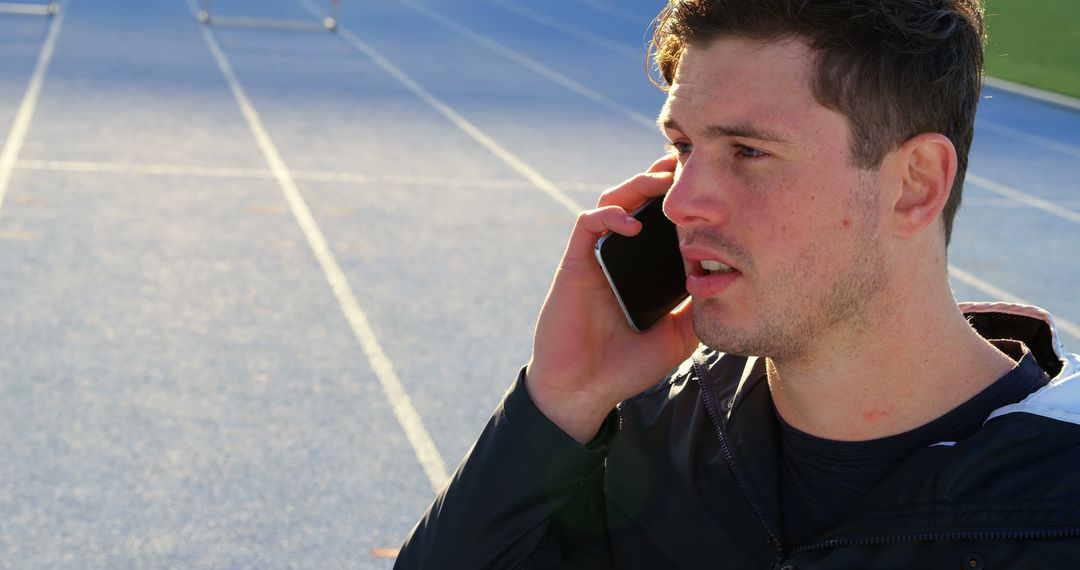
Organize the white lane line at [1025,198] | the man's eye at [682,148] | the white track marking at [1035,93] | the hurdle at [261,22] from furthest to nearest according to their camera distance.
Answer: the hurdle at [261,22]
the white track marking at [1035,93]
the white lane line at [1025,198]
the man's eye at [682,148]

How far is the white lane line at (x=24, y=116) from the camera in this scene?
8391mm

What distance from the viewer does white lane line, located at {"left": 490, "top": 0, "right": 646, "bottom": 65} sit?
1838 cm

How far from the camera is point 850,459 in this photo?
84.1 inches

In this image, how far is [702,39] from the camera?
218 centimetres

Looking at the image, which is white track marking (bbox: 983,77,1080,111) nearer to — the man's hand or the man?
the man's hand

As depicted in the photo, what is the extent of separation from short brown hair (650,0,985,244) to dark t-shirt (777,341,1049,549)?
0.33 m

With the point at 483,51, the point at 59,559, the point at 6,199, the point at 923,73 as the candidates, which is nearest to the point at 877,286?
the point at 923,73

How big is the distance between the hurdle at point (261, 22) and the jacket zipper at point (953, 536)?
1596 cm

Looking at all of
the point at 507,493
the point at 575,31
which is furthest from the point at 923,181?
the point at 575,31

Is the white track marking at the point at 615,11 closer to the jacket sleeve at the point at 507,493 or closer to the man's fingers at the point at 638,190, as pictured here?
the man's fingers at the point at 638,190

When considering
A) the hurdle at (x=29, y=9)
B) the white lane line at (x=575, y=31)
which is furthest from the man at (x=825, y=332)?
the white lane line at (x=575, y=31)

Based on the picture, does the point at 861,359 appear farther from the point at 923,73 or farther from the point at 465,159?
the point at 465,159

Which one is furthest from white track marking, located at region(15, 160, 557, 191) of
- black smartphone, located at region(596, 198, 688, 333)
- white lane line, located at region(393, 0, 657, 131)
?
black smartphone, located at region(596, 198, 688, 333)

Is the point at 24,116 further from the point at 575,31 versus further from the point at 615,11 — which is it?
the point at 615,11
